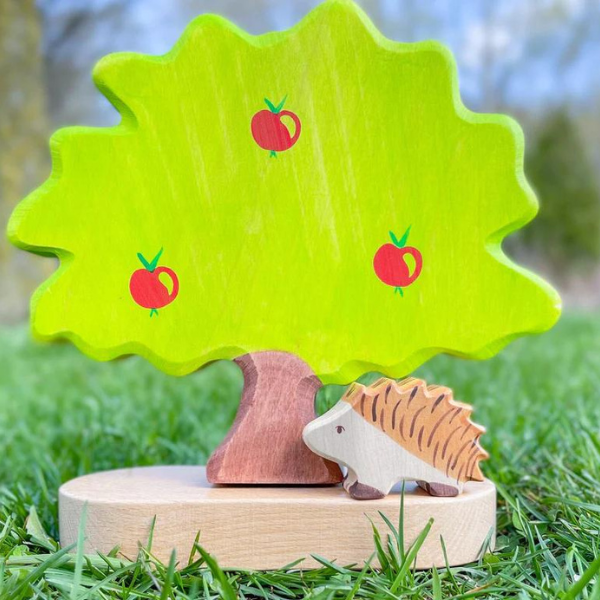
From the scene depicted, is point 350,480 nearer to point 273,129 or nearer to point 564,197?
point 273,129

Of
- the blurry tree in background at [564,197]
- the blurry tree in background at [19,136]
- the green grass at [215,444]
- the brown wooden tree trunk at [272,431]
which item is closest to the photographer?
the green grass at [215,444]

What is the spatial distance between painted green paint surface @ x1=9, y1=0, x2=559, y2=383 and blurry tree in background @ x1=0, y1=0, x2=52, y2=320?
Answer: 4.14 meters

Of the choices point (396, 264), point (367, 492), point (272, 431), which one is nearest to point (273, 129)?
point (396, 264)

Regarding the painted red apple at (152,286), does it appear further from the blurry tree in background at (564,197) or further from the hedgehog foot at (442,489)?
the blurry tree in background at (564,197)

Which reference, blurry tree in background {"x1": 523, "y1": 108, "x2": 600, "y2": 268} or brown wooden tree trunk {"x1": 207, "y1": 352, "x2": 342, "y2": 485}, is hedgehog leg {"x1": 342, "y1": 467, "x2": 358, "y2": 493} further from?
blurry tree in background {"x1": 523, "y1": 108, "x2": 600, "y2": 268}

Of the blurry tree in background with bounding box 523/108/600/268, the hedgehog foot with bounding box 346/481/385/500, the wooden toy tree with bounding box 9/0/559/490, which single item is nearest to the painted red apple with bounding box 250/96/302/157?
the wooden toy tree with bounding box 9/0/559/490

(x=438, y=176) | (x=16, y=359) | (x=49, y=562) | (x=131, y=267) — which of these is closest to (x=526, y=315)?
(x=438, y=176)

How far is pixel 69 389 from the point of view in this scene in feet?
9.11

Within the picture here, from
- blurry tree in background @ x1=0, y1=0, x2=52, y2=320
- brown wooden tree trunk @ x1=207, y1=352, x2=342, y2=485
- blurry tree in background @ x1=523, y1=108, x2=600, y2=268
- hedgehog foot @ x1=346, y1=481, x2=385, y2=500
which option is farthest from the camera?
blurry tree in background @ x1=523, y1=108, x2=600, y2=268

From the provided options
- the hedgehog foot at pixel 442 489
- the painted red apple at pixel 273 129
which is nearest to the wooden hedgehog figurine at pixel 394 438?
the hedgehog foot at pixel 442 489

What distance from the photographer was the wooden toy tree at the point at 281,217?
4.29 ft

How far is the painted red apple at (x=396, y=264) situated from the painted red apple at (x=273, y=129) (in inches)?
9.6

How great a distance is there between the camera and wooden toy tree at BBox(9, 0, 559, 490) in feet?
4.29

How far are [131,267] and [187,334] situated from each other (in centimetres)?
15
